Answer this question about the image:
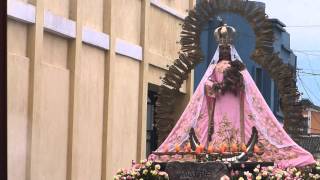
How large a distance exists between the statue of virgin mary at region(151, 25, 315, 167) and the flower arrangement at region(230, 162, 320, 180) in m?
1.37

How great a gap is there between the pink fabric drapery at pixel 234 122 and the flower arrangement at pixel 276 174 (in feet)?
3.97

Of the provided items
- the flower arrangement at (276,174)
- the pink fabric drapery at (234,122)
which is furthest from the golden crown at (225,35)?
the flower arrangement at (276,174)

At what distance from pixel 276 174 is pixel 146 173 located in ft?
7.08

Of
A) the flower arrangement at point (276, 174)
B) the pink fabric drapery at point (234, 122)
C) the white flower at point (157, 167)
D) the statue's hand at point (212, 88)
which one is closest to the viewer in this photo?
the flower arrangement at point (276, 174)

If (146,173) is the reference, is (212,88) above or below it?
above

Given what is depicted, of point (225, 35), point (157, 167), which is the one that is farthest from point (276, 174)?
point (225, 35)

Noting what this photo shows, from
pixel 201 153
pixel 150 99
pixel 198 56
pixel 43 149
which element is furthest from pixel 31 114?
pixel 150 99

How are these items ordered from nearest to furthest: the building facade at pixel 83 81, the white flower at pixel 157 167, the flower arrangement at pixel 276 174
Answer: the flower arrangement at pixel 276 174
the white flower at pixel 157 167
the building facade at pixel 83 81

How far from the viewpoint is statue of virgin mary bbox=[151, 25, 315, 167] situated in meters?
15.2

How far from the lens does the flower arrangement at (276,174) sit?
12.9 metres

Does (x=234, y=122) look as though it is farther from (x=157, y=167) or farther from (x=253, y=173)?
(x=253, y=173)

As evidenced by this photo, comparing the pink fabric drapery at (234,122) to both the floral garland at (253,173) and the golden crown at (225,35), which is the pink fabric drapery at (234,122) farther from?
the floral garland at (253,173)

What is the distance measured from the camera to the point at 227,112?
1537cm

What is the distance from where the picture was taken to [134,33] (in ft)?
75.7
